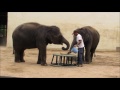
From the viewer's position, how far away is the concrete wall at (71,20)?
2531cm

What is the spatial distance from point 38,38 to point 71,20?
12172 mm

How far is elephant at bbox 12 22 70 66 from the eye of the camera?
13.3 meters

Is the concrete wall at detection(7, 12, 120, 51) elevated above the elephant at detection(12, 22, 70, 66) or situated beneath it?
elevated above

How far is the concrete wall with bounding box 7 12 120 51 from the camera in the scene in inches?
997

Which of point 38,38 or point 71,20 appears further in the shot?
point 71,20

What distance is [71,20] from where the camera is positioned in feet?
83.1

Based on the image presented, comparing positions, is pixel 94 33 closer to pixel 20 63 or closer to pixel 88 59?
pixel 88 59

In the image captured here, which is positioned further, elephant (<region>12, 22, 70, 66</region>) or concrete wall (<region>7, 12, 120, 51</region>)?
concrete wall (<region>7, 12, 120, 51</region>)

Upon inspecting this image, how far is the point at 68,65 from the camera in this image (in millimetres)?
13320

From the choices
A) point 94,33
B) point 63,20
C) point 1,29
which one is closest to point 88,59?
point 94,33

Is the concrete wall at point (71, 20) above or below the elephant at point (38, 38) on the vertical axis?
above

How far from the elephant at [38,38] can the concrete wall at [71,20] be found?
1118 centimetres

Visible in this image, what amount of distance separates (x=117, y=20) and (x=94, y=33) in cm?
1047

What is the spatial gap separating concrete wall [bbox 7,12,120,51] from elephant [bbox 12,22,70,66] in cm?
1118
